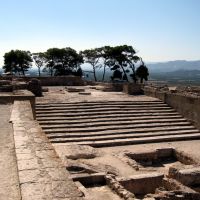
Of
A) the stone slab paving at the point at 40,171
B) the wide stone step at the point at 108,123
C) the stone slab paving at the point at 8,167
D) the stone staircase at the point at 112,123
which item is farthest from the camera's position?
the wide stone step at the point at 108,123

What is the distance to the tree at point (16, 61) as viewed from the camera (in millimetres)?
44250

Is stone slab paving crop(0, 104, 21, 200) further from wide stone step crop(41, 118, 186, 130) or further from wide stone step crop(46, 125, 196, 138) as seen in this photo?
wide stone step crop(41, 118, 186, 130)

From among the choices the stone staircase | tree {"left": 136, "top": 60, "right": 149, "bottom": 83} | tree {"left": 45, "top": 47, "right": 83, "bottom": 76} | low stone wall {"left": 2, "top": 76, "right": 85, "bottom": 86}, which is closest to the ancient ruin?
the stone staircase

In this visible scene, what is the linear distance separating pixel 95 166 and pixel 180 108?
9016mm

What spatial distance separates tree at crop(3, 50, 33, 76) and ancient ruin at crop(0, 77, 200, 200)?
70.2ft

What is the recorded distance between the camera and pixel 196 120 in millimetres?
17672

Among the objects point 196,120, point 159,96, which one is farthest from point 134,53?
point 196,120

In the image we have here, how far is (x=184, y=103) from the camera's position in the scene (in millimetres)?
18922

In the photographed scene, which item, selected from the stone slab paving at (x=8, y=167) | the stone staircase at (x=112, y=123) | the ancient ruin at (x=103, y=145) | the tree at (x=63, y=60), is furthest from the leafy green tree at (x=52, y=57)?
the stone slab paving at (x=8, y=167)

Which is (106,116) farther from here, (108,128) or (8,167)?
(8,167)

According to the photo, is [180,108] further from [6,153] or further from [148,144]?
[6,153]

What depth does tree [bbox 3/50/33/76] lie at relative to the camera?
44250 millimetres

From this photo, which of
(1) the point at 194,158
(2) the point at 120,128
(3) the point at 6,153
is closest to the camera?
(3) the point at 6,153

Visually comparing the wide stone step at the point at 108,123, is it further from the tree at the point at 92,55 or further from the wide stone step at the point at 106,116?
the tree at the point at 92,55
